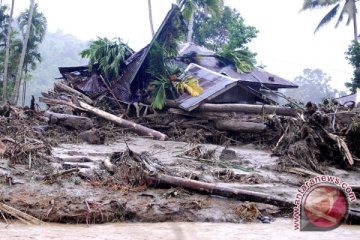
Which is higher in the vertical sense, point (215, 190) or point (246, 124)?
point (246, 124)

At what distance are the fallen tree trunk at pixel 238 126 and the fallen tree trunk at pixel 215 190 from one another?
5894mm

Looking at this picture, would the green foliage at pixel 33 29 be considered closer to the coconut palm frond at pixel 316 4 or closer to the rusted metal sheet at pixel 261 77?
the rusted metal sheet at pixel 261 77

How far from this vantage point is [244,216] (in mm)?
5988

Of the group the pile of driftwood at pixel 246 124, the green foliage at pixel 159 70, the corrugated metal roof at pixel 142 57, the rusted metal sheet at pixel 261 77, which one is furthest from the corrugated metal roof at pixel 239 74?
the pile of driftwood at pixel 246 124

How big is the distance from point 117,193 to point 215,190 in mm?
1490

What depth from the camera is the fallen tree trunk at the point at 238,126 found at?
1209 centimetres

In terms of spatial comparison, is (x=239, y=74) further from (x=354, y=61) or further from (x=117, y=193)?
(x=117, y=193)

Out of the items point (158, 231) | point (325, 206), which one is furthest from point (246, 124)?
point (158, 231)

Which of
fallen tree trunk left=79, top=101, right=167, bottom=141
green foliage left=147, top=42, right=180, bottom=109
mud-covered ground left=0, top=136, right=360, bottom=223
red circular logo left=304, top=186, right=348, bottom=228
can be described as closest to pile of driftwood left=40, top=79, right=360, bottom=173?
fallen tree trunk left=79, top=101, right=167, bottom=141

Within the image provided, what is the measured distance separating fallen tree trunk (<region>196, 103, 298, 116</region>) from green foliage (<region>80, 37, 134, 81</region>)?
13.4 feet

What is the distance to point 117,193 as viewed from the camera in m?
6.26

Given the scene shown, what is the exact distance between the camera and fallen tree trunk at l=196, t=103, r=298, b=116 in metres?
11.7

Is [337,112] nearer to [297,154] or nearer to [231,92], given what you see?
[297,154]

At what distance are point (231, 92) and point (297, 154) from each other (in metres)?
6.74
